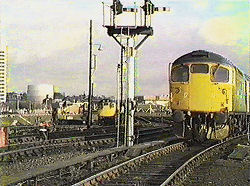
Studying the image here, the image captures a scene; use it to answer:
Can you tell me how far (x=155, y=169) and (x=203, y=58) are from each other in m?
7.21

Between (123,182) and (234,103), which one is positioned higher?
(234,103)

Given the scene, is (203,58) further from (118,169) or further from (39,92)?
(39,92)

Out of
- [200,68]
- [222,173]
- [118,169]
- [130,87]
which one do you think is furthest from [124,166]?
[200,68]

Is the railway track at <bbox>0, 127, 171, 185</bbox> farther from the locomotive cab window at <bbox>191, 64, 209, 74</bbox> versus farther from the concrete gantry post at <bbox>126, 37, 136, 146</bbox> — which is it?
the locomotive cab window at <bbox>191, 64, 209, 74</bbox>

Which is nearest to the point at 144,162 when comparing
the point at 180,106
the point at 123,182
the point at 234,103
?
the point at 123,182

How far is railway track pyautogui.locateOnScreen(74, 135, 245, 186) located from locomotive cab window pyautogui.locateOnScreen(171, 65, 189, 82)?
297 centimetres

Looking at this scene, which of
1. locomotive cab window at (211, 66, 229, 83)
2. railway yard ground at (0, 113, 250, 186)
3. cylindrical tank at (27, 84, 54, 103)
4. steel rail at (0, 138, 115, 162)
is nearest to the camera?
railway yard ground at (0, 113, 250, 186)

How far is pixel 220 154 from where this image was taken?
16312 mm

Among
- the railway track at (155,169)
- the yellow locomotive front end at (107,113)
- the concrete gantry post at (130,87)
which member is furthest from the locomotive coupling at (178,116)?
the yellow locomotive front end at (107,113)

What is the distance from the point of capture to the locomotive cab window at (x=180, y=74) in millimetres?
18359

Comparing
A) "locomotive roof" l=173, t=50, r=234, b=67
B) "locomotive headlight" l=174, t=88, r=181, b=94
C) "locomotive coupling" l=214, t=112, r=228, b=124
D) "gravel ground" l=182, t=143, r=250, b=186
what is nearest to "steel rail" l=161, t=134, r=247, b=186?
"gravel ground" l=182, t=143, r=250, b=186

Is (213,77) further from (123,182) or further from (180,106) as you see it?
(123,182)

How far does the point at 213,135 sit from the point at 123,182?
8.96 m

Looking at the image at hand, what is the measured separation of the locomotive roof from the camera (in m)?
18.1
